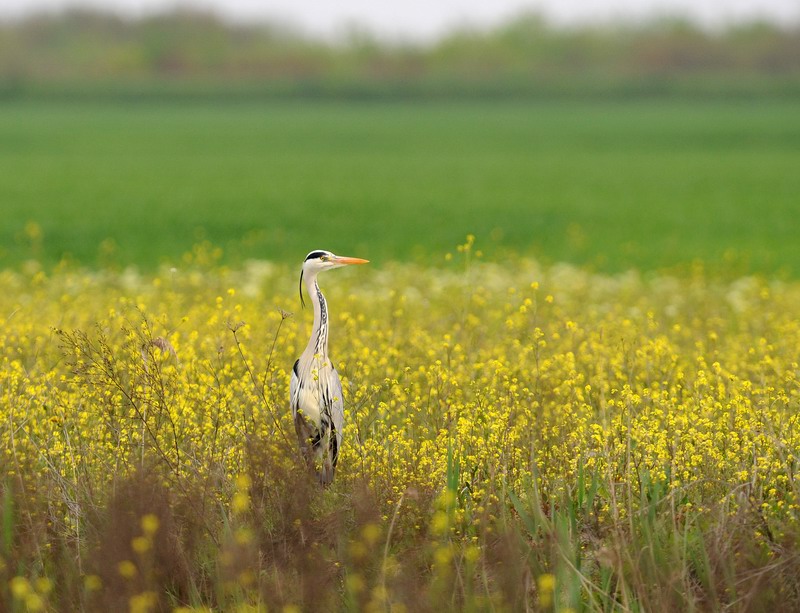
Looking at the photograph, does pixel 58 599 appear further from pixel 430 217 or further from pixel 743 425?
pixel 430 217

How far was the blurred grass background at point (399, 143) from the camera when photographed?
20.5 metres

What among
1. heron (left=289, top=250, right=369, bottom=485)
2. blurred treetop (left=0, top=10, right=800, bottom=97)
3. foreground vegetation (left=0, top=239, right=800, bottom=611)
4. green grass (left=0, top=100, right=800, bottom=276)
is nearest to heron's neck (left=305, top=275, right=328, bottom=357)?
Result: heron (left=289, top=250, right=369, bottom=485)

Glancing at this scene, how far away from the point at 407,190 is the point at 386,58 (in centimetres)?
9468

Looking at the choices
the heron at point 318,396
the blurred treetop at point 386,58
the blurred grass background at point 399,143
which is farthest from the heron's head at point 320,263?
the blurred treetop at point 386,58

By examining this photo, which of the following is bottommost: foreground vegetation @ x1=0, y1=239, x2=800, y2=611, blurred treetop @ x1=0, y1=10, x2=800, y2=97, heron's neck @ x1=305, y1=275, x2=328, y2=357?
foreground vegetation @ x1=0, y1=239, x2=800, y2=611

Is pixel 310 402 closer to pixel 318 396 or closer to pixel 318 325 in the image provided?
pixel 318 396

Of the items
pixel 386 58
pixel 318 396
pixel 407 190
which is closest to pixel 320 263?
pixel 318 396

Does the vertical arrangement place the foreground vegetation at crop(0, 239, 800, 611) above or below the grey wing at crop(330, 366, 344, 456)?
below

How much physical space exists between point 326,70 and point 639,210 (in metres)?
93.7

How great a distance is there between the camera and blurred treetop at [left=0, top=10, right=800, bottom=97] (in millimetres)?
93500

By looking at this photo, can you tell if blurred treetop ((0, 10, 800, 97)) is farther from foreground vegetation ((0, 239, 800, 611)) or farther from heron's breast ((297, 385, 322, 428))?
heron's breast ((297, 385, 322, 428))

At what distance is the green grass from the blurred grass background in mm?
113

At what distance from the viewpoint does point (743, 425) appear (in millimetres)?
5598

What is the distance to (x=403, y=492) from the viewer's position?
5.12 meters
